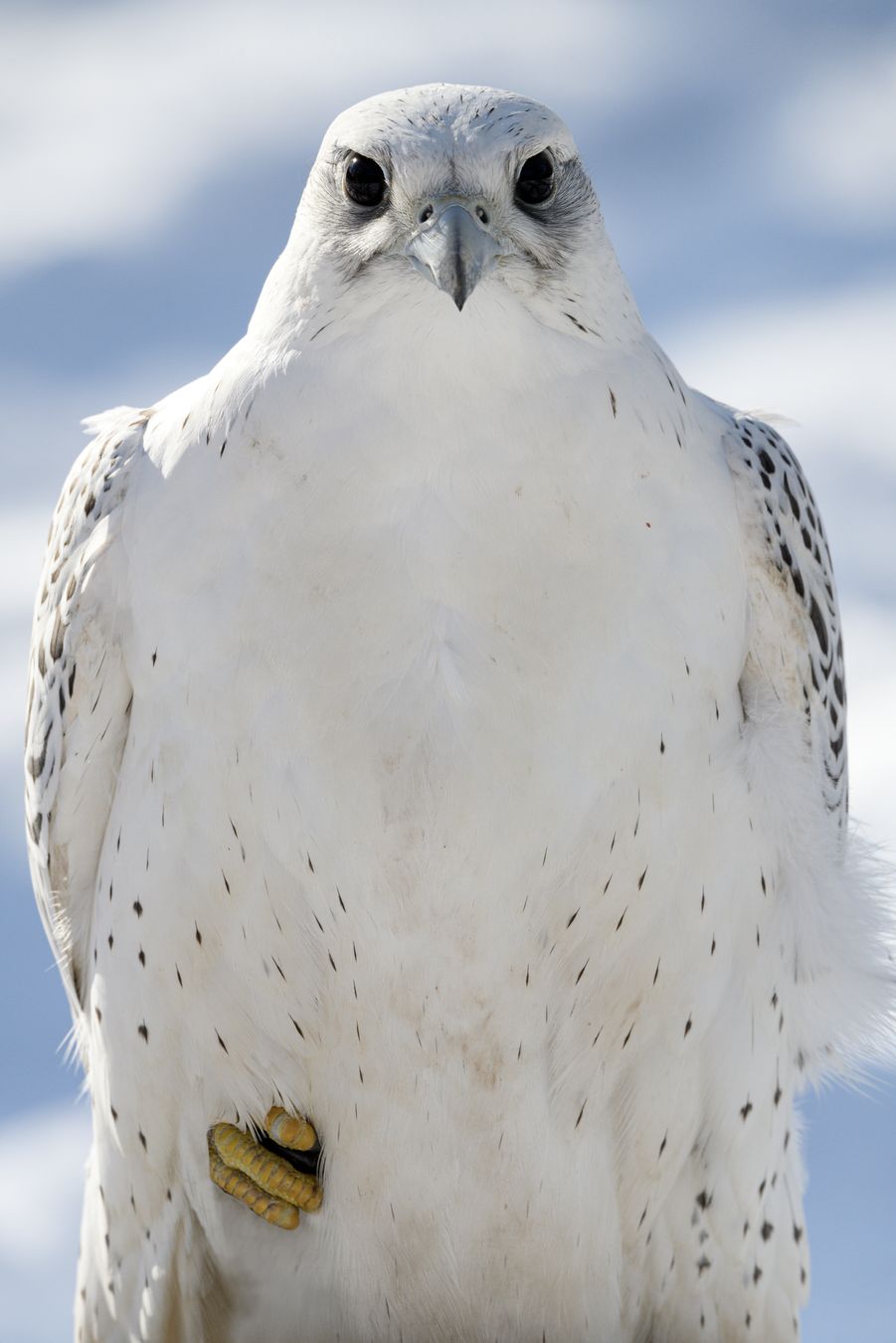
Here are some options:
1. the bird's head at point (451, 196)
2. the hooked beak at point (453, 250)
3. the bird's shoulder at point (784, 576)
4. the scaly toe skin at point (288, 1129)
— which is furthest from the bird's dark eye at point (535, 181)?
Result: the scaly toe skin at point (288, 1129)

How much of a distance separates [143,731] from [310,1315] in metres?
1.63

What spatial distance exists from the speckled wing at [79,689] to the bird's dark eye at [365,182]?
0.96 metres

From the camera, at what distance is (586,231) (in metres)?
3.89

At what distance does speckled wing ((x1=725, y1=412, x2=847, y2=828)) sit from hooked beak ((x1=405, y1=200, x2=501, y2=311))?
41.4 inches

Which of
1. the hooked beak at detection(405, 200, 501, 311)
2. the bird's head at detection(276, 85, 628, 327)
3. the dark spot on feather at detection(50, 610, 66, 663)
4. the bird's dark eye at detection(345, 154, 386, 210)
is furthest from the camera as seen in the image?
the dark spot on feather at detection(50, 610, 66, 663)

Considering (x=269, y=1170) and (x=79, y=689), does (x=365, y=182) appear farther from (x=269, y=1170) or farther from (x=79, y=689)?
(x=269, y=1170)

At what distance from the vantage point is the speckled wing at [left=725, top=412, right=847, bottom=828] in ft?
14.2

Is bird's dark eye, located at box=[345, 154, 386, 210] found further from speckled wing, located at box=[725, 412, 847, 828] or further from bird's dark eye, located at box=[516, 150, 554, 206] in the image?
speckled wing, located at box=[725, 412, 847, 828]

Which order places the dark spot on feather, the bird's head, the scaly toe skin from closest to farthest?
1. the bird's head
2. the scaly toe skin
3. the dark spot on feather

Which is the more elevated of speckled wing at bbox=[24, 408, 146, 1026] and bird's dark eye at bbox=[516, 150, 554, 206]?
bird's dark eye at bbox=[516, 150, 554, 206]

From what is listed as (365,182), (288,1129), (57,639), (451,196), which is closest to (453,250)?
(451,196)

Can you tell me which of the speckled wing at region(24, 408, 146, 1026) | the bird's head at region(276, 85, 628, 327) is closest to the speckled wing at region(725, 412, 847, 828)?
the bird's head at region(276, 85, 628, 327)

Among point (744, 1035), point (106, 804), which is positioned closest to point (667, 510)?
point (744, 1035)

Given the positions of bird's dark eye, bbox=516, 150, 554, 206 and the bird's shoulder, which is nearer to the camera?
bird's dark eye, bbox=516, 150, 554, 206
